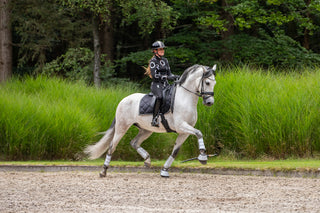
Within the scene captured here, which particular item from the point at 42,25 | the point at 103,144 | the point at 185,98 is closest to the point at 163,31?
the point at 42,25

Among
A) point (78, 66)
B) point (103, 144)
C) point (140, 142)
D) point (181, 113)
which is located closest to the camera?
point (181, 113)

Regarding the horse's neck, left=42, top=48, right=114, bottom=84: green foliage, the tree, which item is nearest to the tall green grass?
the horse's neck

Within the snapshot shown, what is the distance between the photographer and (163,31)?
24.8 meters

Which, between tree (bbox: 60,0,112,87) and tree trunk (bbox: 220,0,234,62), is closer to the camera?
tree (bbox: 60,0,112,87)

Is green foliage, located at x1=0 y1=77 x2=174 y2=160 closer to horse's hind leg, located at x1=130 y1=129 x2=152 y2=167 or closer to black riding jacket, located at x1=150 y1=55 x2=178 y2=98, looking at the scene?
horse's hind leg, located at x1=130 y1=129 x2=152 y2=167

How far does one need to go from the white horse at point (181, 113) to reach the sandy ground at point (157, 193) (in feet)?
2.08

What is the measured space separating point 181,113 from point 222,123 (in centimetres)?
383

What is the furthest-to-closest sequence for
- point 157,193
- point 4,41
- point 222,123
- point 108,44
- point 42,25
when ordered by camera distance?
point 108,44, point 42,25, point 4,41, point 222,123, point 157,193

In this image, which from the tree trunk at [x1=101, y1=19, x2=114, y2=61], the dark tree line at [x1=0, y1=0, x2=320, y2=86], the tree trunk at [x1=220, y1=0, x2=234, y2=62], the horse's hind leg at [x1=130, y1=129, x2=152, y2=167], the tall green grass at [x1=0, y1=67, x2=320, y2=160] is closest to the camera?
the horse's hind leg at [x1=130, y1=129, x2=152, y2=167]

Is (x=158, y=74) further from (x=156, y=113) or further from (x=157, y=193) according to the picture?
(x=157, y=193)

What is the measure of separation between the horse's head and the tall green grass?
3.20 metres

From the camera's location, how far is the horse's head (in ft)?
29.2

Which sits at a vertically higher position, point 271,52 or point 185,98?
point 271,52

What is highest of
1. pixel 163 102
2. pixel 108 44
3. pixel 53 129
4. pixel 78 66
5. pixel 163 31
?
pixel 163 31
